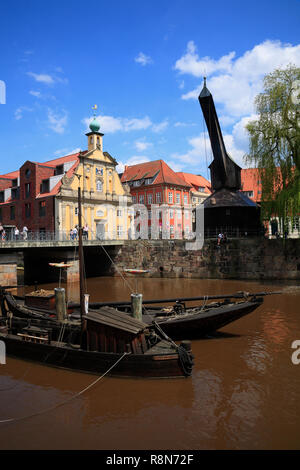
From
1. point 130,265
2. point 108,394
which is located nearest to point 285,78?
point 130,265

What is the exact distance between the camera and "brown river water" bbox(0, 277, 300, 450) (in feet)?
24.3

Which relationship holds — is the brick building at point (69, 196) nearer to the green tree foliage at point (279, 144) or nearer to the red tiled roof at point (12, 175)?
the red tiled roof at point (12, 175)

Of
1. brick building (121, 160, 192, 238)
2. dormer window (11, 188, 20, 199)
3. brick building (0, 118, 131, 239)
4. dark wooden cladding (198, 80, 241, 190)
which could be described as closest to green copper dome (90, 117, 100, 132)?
brick building (0, 118, 131, 239)

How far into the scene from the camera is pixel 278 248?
30.0m

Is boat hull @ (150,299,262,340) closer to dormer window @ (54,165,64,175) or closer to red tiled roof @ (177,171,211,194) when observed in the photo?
dormer window @ (54,165,64,175)

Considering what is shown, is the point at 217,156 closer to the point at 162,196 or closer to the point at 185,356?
the point at 162,196

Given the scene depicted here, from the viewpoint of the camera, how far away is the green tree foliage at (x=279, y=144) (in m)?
26.0

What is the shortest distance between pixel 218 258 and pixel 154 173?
32.5 metres

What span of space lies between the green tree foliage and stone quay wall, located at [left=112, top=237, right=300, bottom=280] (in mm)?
3077

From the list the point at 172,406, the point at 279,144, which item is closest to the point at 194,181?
the point at 279,144

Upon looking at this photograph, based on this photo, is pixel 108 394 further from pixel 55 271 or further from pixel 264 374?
pixel 55 271

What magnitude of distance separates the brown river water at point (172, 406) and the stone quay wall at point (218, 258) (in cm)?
1717
